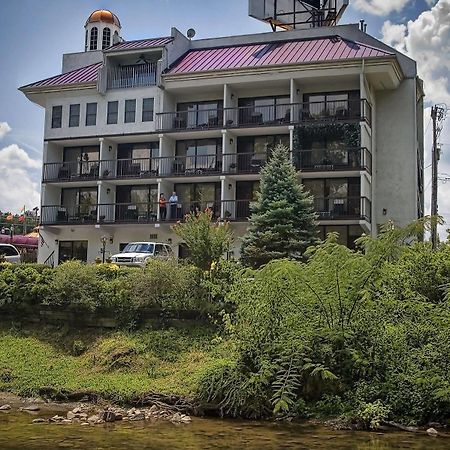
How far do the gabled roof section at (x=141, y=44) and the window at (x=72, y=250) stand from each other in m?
12.2

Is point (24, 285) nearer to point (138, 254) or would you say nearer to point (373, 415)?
point (138, 254)

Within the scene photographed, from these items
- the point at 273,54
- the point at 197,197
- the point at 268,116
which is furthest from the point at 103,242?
the point at 273,54

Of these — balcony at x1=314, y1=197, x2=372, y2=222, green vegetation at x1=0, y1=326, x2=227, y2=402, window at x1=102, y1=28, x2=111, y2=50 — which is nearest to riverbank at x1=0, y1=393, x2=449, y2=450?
green vegetation at x1=0, y1=326, x2=227, y2=402

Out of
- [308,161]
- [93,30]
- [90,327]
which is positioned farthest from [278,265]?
[93,30]

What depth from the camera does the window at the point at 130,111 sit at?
4091cm

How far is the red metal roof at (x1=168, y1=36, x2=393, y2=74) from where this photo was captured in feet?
122

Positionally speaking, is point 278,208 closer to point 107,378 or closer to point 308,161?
point 308,161

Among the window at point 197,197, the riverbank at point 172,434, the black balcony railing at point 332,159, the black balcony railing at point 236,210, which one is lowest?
the riverbank at point 172,434

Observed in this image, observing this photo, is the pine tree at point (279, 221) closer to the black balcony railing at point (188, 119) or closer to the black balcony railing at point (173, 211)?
the black balcony railing at point (173, 211)

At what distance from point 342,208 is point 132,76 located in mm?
15851

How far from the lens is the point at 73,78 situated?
43.5 m

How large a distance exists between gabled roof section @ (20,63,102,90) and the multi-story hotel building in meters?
0.19

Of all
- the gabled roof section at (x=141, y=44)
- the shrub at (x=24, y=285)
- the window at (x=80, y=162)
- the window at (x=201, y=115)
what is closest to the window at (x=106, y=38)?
the gabled roof section at (x=141, y=44)

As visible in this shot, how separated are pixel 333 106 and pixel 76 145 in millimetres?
16545
